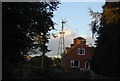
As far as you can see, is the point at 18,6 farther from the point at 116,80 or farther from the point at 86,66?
the point at 86,66

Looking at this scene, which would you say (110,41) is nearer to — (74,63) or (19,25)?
(19,25)

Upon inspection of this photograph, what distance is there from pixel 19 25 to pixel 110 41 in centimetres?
1139

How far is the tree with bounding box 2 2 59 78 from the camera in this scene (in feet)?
64.1

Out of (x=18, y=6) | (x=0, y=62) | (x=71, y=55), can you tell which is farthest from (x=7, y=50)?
(x=71, y=55)

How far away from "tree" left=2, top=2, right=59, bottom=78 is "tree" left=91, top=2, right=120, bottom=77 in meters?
7.15

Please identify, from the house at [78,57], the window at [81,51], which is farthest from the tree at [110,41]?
the window at [81,51]

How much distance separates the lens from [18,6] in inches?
805

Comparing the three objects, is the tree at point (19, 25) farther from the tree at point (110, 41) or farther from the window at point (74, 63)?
the window at point (74, 63)

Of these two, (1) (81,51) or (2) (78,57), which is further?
(1) (81,51)

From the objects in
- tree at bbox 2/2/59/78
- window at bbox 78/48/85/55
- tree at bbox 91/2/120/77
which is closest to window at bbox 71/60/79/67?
window at bbox 78/48/85/55

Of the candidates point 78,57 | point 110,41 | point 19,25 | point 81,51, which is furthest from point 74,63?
point 19,25

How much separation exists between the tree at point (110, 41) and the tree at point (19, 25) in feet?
23.5

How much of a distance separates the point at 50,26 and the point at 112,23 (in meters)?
6.62

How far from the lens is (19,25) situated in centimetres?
2122
